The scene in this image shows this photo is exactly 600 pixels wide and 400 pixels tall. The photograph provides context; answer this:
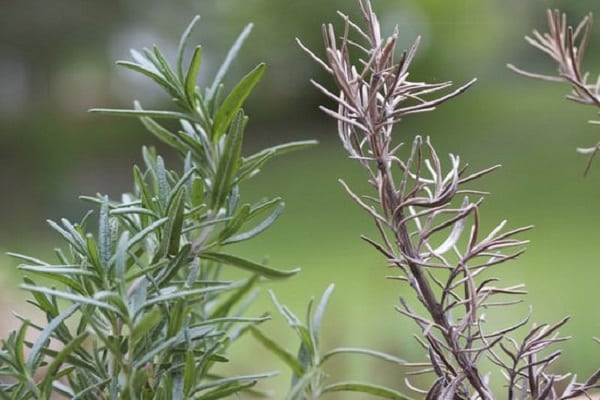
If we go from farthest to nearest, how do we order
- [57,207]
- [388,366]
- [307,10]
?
[307,10]
[57,207]
[388,366]

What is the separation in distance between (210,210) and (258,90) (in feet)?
16.4

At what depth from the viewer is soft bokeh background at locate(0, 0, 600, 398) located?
3506 mm

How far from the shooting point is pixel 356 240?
3533mm

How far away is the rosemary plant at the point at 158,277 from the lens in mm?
331

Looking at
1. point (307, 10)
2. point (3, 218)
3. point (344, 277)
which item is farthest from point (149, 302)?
point (307, 10)

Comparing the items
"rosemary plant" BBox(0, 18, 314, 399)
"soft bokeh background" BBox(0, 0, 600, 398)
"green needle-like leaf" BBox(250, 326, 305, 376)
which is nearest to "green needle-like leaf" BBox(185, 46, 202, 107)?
"rosemary plant" BBox(0, 18, 314, 399)

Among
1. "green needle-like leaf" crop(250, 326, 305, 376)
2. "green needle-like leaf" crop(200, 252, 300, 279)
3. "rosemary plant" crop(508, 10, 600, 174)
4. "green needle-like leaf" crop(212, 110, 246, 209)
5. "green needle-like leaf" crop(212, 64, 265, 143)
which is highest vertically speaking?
"rosemary plant" crop(508, 10, 600, 174)

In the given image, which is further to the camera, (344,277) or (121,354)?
(344,277)

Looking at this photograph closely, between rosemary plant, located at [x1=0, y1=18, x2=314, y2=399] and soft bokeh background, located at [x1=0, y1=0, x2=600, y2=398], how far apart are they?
248 cm

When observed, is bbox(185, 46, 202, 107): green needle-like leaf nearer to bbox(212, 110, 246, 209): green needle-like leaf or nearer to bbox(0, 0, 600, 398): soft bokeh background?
bbox(212, 110, 246, 209): green needle-like leaf

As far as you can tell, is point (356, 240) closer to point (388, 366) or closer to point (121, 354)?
point (388, 366)

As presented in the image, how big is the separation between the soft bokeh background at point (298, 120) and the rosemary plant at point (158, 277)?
248cm

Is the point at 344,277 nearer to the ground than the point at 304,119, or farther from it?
nearer to the ground

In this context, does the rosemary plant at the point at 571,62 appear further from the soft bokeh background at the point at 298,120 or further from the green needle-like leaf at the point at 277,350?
the soft bokeh background at the point at 298,120
